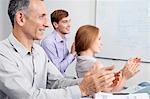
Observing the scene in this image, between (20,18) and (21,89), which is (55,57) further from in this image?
(21,89)

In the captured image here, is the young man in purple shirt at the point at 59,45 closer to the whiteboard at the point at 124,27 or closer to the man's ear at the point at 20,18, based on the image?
the whiteboard at the point at 124,27

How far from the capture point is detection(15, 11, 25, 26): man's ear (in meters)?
1.42

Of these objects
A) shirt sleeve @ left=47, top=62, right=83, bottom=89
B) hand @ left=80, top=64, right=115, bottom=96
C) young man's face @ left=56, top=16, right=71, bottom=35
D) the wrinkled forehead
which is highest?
the wrinkled forehead

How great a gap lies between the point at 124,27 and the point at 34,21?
1.88 metres

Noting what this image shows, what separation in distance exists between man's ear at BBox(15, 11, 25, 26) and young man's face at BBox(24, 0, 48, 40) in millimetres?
21

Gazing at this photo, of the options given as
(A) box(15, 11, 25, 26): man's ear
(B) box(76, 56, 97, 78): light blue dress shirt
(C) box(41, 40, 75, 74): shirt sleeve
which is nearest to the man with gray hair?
(A) box(15, 11, 25, 26): man's ear

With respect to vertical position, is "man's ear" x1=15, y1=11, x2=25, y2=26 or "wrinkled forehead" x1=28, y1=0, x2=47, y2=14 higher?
"wrinkled forehead" x1=28, y1=0, x2=47, y2=14

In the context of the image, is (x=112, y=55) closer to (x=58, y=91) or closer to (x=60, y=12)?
(x=60, y=12)

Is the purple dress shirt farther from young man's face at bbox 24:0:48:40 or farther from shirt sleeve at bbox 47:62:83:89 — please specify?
young man's face at bbox 24:0:48:40

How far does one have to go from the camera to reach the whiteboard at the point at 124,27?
299cm

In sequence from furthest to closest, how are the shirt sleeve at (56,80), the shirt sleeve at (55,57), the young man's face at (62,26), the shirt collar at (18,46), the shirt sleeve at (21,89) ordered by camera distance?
the young man's face at (62,26) < the shirt sleeve at (55,57) < the shirt sleeve at (56,80) < the shirt collar at (18,46) < the shirt sleeve at (21,89)

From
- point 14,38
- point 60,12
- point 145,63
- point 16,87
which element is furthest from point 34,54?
point 145,63

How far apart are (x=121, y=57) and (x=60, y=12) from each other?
0.90 metres

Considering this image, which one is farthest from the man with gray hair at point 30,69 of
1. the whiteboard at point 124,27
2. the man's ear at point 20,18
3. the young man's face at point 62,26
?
the whiteboard at point 124,27
